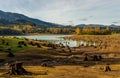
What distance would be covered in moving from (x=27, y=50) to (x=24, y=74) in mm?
30673

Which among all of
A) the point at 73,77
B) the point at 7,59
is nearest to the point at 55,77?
the point at 73,77

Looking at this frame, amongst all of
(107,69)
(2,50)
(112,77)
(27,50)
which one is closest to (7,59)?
(2,50)

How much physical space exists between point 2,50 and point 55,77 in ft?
96.7

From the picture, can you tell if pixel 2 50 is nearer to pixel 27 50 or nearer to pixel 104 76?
pixel 27 50

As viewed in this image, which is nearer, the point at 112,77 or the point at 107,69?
the point at 112,77

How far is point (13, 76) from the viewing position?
30.7 m

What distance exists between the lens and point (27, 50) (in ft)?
206

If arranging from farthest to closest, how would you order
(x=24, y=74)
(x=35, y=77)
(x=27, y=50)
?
(x=27, y=50) → (x=24, y=74) → (x=35, y=77)

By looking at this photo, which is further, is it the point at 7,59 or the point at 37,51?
the point at 37,51

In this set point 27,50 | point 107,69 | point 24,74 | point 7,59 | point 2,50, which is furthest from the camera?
point 27,50

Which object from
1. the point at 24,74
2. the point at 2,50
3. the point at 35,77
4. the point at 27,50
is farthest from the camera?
the point at 27,50

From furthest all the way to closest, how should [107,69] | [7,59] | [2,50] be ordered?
[2,50] < [7,59] < [107,69]

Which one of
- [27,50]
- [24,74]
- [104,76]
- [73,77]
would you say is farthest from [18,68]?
[27,50]

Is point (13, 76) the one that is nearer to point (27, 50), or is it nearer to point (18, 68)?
point (18, 68)
